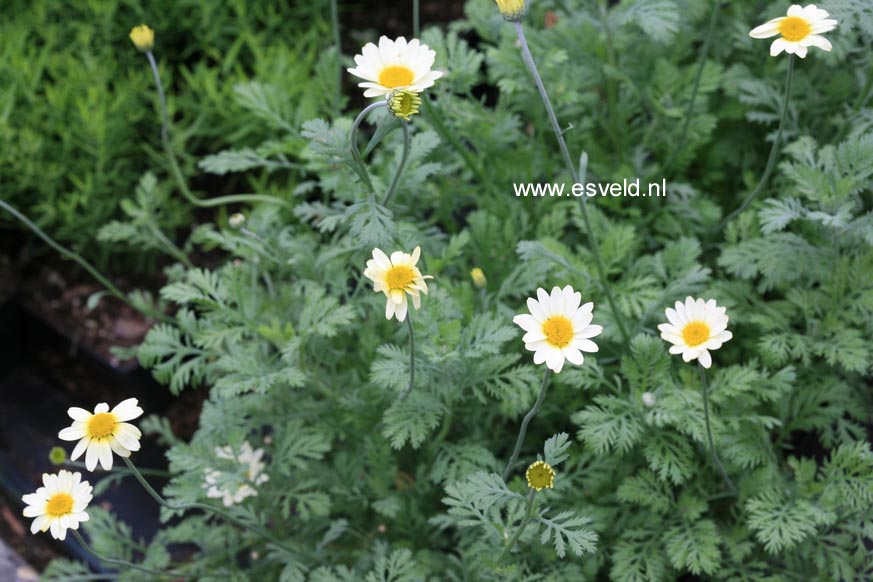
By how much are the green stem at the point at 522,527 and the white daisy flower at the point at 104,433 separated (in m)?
0.59

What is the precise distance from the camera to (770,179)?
2213 mm

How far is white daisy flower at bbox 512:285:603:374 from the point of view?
1297 mm

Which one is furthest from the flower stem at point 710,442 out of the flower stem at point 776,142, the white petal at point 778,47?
the white petal at point 778,47

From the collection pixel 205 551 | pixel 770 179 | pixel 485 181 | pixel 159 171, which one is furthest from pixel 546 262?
pixel 159 171

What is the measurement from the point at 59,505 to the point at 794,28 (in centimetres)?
141

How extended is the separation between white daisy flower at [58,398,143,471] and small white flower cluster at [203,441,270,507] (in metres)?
0.37

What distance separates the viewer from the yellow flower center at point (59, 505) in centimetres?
136

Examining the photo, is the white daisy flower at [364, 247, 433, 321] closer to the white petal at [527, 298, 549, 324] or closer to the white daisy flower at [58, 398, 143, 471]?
the white petal at [527, 298, 549, 324]

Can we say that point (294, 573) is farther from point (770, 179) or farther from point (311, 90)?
point (770, 179)

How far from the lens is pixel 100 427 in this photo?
133 centimetres

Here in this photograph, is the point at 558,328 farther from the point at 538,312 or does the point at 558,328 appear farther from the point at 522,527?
the point at 522,527

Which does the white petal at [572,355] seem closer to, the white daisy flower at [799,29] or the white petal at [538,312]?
the white petal at [538,312]

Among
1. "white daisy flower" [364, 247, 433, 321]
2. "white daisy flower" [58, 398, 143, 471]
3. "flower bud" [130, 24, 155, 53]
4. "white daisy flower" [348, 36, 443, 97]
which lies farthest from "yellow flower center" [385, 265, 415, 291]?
"flower bud" [130, 24, 155, 53]

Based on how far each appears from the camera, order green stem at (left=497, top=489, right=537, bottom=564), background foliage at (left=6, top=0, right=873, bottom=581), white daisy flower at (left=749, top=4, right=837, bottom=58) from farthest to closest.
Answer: background foliage at (left=6, top=0, right=873, bottom=581)
white daisy flower at (left=749, top=4, right=837, bottom=58)
green stem at (left=497, top=489, right=537, bottom=564)
